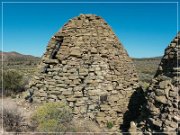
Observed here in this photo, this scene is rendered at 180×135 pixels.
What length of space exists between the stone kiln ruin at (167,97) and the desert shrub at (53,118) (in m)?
2.62

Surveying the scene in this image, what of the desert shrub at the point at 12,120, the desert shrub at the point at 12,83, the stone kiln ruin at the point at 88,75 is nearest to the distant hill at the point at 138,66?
the desert shrub at the point at 12,83

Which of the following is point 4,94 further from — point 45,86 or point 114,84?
point 114,84

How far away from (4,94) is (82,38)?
7725 mm

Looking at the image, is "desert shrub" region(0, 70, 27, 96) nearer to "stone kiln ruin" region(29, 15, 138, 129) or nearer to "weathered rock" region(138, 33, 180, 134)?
"stone kiln ruin" region(29, 15, 138, 129)

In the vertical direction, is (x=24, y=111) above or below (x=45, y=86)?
below

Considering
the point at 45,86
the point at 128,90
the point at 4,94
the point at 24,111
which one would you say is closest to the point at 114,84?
the point at 128,90

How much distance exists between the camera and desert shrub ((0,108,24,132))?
31.0ft

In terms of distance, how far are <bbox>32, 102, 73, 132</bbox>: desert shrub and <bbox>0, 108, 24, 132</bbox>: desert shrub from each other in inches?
17.5

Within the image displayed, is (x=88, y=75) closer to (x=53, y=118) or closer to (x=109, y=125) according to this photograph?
(x=109, y=125)

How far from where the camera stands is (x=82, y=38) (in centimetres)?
1109

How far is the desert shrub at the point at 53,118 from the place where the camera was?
29.9ft

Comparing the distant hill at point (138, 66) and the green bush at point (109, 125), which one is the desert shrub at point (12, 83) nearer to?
the distant hill at point (138, 66)

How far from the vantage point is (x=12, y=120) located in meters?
9.61

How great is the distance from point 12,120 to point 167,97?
4721 mm
